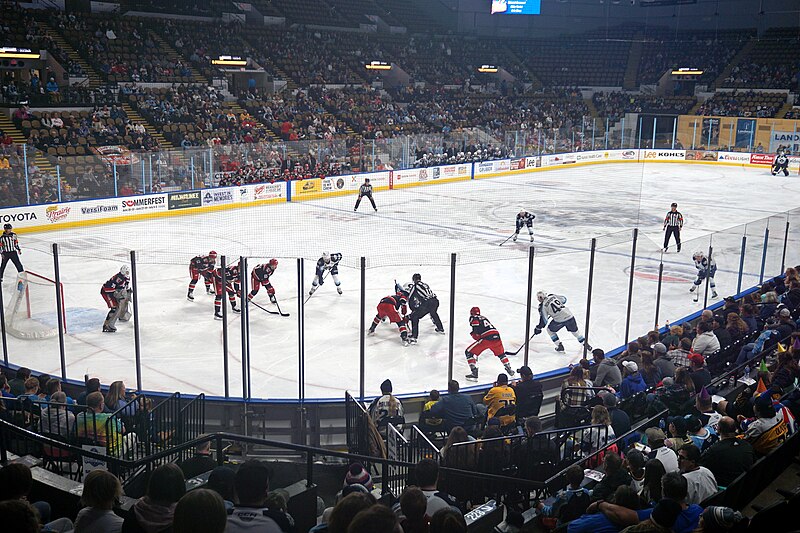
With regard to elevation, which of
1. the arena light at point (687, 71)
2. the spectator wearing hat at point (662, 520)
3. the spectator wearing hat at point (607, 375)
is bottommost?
the spectator wearing hat at point (607, 375)

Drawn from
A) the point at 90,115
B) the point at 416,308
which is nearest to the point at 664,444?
the point at 416,308

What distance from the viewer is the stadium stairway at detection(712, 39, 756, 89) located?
47.2 meters

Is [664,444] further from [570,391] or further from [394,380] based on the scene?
[394,380]

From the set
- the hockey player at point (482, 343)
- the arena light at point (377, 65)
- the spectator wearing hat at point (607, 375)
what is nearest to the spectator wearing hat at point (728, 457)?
the spectator wearing hat at point (607, 375)

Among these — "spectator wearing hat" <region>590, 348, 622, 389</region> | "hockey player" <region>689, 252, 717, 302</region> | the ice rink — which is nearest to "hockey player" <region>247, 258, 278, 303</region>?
the ice rink

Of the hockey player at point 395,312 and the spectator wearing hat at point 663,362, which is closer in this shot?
the spectator wearing hat at point 663,362

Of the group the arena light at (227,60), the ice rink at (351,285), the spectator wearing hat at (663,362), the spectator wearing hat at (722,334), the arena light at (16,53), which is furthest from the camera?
the arena light at (227,60)

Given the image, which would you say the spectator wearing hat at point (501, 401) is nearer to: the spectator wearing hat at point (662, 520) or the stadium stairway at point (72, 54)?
the spectator wearing hat at point (662, 520)

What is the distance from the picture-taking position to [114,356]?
11000 mm

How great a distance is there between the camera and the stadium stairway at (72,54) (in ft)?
95.3

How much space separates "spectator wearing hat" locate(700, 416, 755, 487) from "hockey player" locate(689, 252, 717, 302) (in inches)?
298

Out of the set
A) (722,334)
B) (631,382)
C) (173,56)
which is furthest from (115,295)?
(173,56)

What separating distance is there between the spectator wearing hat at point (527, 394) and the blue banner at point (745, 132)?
3302 centimetres

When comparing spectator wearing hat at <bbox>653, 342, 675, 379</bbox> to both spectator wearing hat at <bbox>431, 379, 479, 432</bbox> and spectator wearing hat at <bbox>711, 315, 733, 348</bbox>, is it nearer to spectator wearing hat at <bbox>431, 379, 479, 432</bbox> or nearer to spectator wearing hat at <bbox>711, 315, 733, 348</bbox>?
spectator wearing hat at <bbox>711, 315, 733, 348</bbox>
